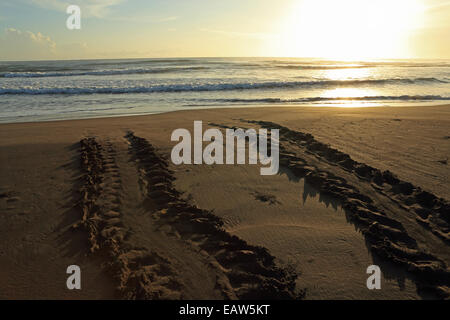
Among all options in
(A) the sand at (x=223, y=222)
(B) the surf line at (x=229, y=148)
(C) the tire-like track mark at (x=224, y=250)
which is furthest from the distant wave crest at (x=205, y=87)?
(C) the tire-like track mark at (x=224, y=250)

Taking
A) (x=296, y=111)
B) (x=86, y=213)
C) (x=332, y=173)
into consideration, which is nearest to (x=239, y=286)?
(x=86, y=213)

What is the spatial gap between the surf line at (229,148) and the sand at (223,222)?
257 mm

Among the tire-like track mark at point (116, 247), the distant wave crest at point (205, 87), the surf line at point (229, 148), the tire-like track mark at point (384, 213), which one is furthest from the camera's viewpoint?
the distant wave crest at point (205, 87)

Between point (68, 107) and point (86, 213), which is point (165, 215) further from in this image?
point (68, 107)

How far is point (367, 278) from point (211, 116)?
7708 millimetres

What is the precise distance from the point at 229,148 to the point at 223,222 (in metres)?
2.83

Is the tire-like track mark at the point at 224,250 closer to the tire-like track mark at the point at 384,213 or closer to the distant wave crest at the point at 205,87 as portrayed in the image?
the tire-like track mark at the point at 384,213

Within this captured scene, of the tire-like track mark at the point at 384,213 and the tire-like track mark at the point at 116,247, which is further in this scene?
the tire-like track mark at the point at 384,213

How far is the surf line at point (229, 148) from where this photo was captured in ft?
18.3

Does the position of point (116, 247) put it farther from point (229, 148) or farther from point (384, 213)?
point (229, 148)

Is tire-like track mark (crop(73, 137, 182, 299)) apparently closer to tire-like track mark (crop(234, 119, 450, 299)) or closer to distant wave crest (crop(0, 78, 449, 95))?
tire-like track mark (crop(234, 119, 450, 299))

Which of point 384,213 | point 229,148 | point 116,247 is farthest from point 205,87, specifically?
point 116,247

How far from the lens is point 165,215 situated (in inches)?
147

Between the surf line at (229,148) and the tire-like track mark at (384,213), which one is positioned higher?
the surf line at (229,148)
